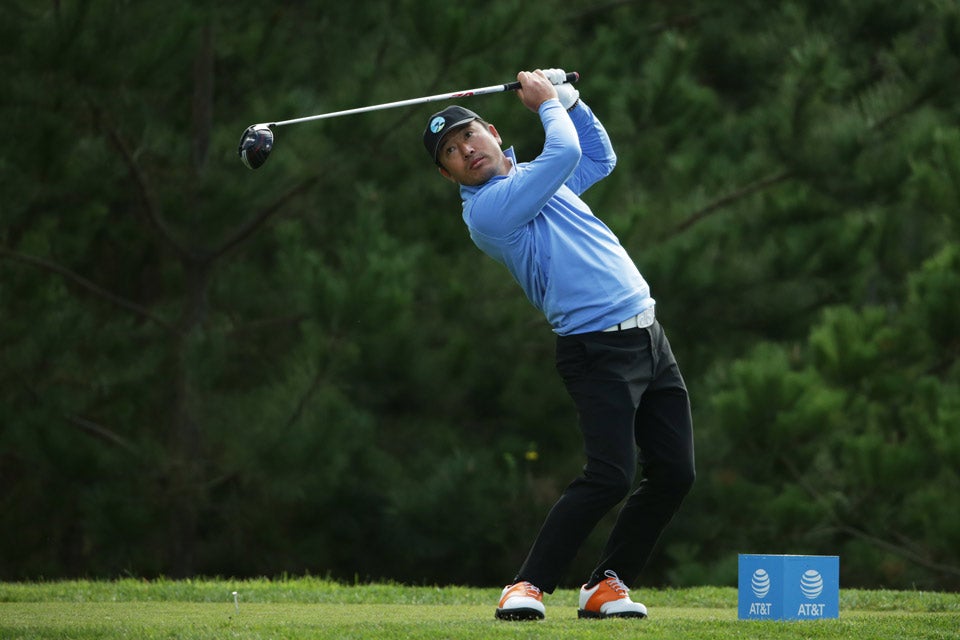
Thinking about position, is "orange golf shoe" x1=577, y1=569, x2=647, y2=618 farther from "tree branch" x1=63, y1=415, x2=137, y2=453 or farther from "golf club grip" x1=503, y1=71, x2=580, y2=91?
"tree branch" x1=63, y1=415, x2=137, y2=453

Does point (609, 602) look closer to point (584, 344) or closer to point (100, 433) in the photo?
point (584, 344)

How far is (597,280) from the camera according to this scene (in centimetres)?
473

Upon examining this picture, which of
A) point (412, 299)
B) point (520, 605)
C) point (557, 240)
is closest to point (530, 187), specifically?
point (557, 240)

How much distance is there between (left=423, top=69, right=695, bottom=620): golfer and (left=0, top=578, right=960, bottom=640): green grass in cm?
21

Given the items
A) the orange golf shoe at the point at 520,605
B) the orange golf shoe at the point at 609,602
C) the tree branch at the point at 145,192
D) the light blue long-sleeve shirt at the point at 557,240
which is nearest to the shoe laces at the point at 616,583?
the orange golf shoe at the point at 609,602

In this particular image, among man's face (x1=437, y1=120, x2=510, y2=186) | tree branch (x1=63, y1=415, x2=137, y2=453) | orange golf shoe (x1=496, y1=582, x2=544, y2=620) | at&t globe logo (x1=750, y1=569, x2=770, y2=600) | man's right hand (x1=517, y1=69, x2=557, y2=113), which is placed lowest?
tree branch (x1=63, y1=415, x2=137, y2=453)

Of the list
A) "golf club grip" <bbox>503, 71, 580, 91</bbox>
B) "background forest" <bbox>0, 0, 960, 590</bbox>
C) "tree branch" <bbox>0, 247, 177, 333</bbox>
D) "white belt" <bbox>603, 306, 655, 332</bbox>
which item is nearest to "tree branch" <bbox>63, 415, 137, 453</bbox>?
"background forest" <bbox>0, 0, 960, 590</bbox>

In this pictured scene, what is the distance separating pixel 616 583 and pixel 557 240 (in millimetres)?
1139

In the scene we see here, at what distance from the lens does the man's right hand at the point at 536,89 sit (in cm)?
489

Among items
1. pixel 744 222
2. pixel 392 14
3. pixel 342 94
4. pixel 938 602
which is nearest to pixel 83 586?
pixel 938 602

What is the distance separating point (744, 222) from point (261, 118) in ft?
14.6

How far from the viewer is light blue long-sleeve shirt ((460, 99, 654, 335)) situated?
4.65 metres

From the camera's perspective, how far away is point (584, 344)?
15.5 feet

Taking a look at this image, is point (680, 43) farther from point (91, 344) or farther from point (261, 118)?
point (91, 344)
